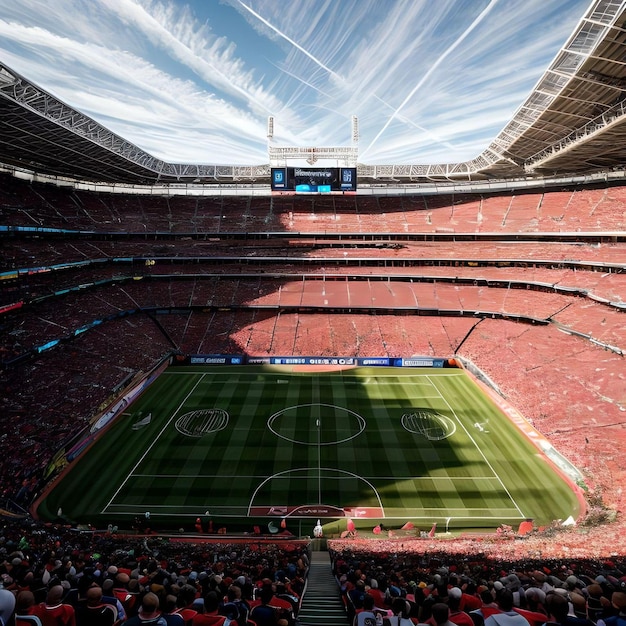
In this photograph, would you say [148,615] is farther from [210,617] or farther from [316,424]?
[316,424]

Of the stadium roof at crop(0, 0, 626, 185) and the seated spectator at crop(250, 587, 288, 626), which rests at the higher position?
the stadium roof at crop(0, 0, 626, 185)

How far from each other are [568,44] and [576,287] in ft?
69.5

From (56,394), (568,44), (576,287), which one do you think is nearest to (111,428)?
(56,394)

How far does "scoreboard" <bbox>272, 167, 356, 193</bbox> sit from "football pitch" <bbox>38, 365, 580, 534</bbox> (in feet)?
92.1

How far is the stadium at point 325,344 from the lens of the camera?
17.5 m

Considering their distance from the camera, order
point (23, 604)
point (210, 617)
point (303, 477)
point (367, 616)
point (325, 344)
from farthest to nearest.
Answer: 1. point (325, 344)
2. point (303, 477)
3. point (367, 616)
4. point (210, 617)
5. point (23, 604)

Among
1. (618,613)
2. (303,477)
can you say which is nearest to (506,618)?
(618,613)

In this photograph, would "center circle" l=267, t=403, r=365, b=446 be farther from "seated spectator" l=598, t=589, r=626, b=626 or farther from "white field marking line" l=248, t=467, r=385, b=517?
"seated spectator" l=598, t=589, r=626, b=626

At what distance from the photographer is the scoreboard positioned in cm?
4825

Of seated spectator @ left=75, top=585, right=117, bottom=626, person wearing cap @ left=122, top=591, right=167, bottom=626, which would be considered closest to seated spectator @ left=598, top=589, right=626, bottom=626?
person wearing cap @ left=122, top=591, right=167, bottom=626

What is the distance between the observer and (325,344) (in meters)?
36.9

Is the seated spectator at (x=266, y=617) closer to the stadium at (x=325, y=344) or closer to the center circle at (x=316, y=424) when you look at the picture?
the stadium at (x=325, y=344)

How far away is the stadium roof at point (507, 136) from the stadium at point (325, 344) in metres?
0.26

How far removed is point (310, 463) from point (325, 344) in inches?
648
